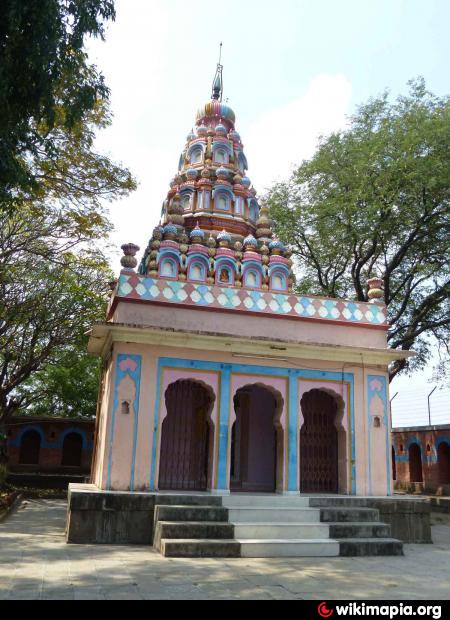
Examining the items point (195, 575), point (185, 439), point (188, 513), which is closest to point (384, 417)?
point (185, 439)

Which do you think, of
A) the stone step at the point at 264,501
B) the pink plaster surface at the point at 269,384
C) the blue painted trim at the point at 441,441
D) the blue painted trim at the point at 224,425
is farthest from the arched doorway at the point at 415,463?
the blue painted trim at the point at 224,425

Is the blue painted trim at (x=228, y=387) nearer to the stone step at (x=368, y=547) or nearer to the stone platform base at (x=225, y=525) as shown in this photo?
the stone platform base at (x=225, y=525)

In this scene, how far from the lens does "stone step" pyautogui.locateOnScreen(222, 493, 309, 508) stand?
10.1 metres

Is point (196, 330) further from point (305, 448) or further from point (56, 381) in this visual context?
point (56, 381)

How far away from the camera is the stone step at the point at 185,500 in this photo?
9.63 metres

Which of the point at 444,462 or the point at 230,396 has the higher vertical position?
the point at 230,396

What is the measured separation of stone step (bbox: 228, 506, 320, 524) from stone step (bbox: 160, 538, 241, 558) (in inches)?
36.9

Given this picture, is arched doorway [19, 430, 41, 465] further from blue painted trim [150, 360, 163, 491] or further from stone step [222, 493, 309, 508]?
stone step [222, 493, 309, 508]

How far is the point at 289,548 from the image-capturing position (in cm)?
886

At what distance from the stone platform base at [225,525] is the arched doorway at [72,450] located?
647 inches

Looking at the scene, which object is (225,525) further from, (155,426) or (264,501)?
(155,426)

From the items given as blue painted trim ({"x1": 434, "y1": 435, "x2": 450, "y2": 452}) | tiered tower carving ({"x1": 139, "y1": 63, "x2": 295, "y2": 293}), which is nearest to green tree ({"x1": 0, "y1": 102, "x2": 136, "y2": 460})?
tiered tower carving ({"x1": 139, "y1": 63, "x2": 295, "y2": 293})

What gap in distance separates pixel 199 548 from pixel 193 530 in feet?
1.52
